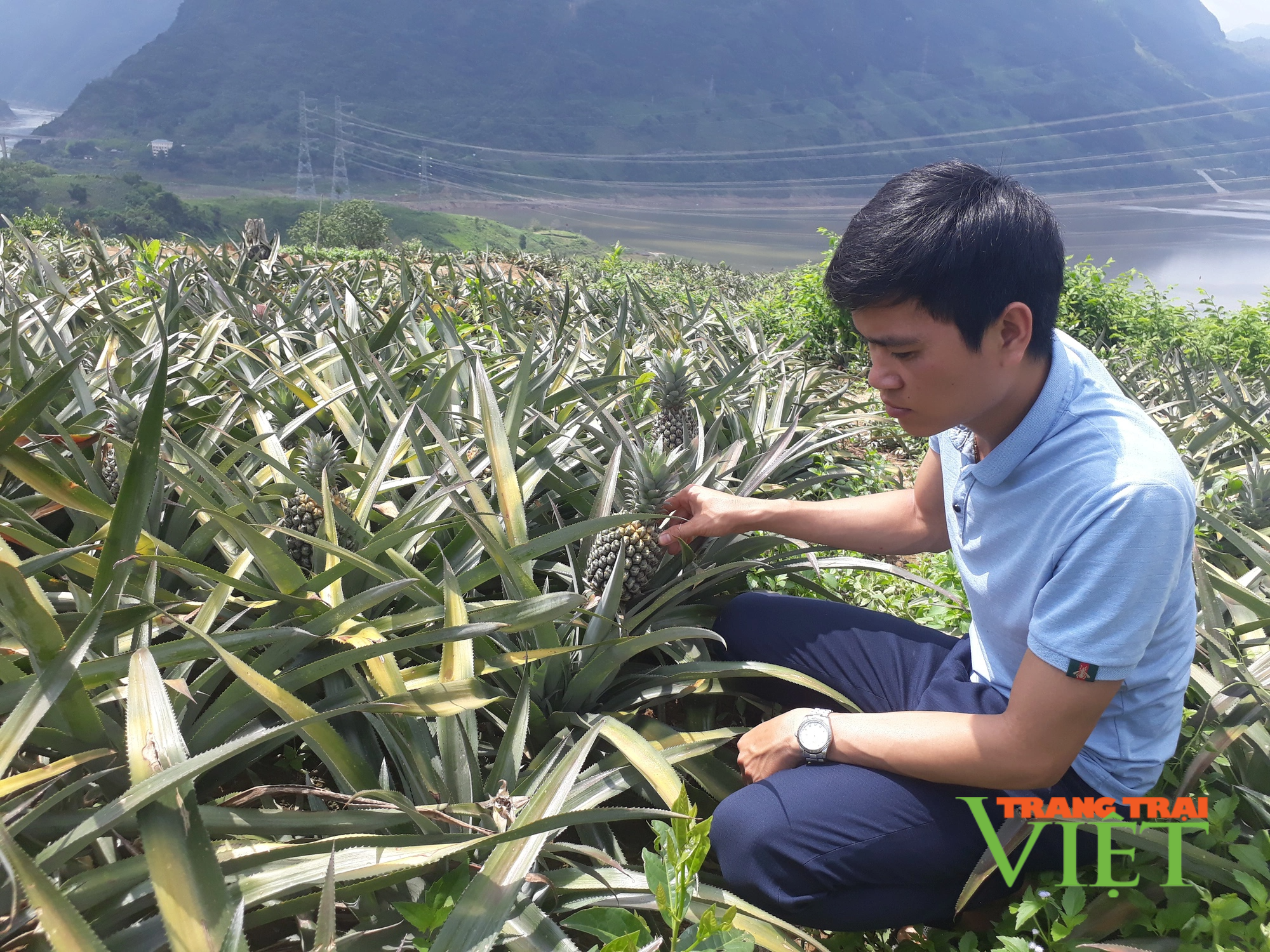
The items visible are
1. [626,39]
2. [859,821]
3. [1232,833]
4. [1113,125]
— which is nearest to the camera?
[1232,833]

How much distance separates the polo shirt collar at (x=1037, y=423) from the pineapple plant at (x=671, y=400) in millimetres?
1159

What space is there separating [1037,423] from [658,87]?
6826 inches

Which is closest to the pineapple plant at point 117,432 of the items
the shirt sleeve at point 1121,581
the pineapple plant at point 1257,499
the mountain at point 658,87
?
the shirt sleeve at point 1121,581

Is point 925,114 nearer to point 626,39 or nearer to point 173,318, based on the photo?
point 626,39

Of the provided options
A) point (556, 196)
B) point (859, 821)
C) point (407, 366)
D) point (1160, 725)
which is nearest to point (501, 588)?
point (407, 366)

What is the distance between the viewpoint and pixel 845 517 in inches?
75.2

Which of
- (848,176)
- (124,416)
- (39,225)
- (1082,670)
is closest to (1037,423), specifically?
(1082,670)

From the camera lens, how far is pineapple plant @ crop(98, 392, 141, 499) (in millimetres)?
1713

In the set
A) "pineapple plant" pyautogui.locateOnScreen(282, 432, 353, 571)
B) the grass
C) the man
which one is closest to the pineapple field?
"pineapple plant" pyautogui.locateOnScreen(282, 432, 353, 571)

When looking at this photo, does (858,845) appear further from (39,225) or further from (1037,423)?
(39,225)

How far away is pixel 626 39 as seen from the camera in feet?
532

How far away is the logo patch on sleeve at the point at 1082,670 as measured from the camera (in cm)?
115

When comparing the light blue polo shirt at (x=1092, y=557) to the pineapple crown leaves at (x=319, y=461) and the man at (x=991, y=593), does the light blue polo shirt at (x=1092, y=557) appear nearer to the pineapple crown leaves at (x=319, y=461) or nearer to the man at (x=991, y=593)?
the man at (x=991, y=593)

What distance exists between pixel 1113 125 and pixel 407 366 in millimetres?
184834
